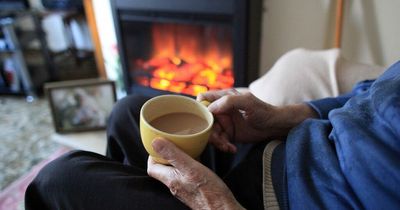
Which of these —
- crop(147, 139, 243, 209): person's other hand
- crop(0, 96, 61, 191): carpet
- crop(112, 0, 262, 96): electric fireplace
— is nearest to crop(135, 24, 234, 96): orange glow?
crop(112, 0, 262, 96): electric fireplace

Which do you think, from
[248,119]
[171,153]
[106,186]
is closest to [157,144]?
[171,153]

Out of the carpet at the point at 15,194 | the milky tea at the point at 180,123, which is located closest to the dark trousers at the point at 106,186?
the milky tea at the point at 180,123

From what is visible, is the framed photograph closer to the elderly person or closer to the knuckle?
the elderly person

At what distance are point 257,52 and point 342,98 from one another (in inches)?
30.1

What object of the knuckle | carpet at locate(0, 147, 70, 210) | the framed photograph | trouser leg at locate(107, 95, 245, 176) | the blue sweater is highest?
the blue sweater

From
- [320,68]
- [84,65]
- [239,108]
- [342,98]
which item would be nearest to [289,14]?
[320,68]

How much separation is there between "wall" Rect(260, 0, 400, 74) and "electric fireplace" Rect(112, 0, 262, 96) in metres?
0.07

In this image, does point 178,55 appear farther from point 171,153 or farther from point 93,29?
point 171,153

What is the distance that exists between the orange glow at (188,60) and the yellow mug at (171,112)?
87 centimetres

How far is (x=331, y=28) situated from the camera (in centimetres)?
136

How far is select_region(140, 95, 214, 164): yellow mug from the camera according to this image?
53 cm

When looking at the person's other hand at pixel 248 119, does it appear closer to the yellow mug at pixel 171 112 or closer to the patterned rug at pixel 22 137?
the yellow mug at pixel 171 112

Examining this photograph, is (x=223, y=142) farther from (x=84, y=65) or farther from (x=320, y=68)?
(x=84, y=65)

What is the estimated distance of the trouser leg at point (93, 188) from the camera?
55 centimetres
